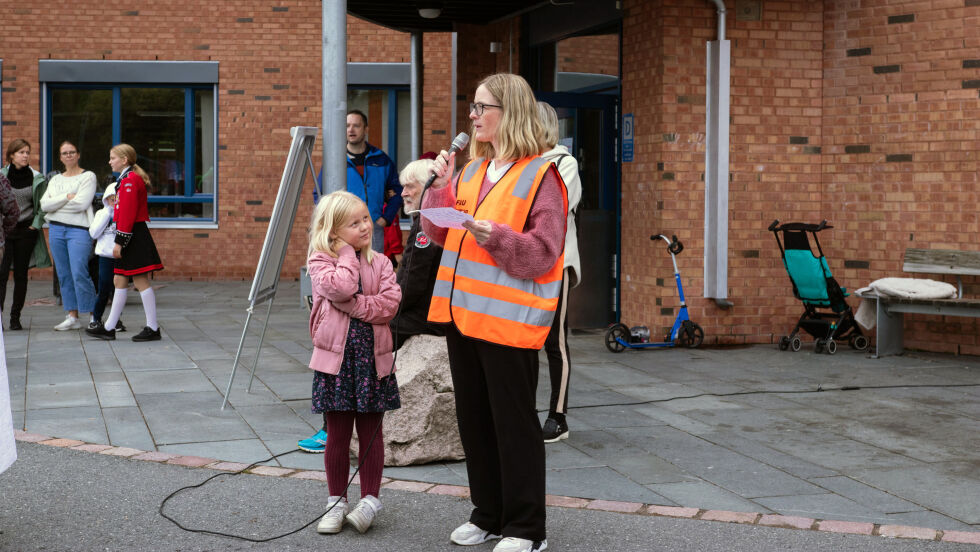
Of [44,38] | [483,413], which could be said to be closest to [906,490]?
[483,413]

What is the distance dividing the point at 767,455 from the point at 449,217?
9.24 ft

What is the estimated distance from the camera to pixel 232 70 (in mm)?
16844

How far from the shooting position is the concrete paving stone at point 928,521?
4.64 meters

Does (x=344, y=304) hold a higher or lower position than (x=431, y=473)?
higher

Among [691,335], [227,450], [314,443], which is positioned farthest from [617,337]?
[227,450]

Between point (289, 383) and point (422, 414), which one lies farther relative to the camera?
point (289, 383)

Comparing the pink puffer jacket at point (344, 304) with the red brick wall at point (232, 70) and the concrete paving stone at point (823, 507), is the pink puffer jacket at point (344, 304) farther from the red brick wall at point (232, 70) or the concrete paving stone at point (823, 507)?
the red brick wall at point (232, 70)

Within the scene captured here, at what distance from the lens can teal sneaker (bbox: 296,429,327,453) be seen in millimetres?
5883

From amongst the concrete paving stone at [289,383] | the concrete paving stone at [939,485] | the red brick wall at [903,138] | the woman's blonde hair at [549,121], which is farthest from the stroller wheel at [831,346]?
the woman's blonde hair at [549,121]

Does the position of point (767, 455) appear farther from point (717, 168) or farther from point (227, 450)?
point (717, 168)

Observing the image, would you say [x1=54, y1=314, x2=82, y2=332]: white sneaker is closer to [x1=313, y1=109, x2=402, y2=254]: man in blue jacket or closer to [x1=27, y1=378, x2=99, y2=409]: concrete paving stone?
[x1=27, y1=378, x2=99, y2=409]: concrete paving stone

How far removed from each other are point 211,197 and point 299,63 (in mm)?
2529

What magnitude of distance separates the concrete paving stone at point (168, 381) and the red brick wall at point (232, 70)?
8565mm

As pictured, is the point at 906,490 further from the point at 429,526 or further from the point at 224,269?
the point at 224,269
